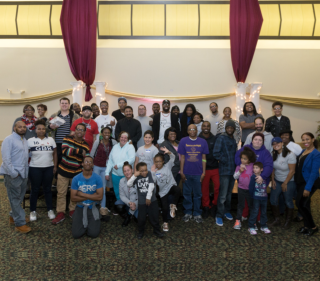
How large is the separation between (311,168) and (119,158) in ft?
8.86

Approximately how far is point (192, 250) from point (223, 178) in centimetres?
119

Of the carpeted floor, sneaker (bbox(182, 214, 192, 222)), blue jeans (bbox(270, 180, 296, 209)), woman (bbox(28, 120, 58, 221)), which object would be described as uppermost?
woman (bbox(28, 120, 58, 221))

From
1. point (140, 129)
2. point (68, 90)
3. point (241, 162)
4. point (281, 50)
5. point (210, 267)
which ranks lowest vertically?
point (210, 267)

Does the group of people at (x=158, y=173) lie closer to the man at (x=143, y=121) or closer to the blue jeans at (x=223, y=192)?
the blue jeans at (x=223, y=192)

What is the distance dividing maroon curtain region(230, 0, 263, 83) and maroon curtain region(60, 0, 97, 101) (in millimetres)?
3604

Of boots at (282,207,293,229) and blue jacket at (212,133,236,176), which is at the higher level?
blue jacket at (212,133,236,176)

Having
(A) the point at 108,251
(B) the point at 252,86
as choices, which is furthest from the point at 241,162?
(B) the point at 252,86

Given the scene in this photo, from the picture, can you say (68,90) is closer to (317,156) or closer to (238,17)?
(238,17)

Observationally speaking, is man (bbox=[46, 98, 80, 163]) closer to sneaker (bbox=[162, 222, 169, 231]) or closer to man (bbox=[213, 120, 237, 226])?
sneaker (bbox=[162, 222, 169, 231])

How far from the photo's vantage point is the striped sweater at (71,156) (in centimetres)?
357

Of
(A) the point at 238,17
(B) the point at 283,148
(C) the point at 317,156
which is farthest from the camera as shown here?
(A) the point at 238,17

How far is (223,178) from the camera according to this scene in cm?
367

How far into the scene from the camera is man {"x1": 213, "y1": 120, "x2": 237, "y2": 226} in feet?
12.0

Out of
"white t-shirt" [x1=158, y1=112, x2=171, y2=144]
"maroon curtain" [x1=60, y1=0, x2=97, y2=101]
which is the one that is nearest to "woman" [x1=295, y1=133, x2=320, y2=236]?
"white t-shirt" [x1=158, y1=112, x2=171, y2=144]
